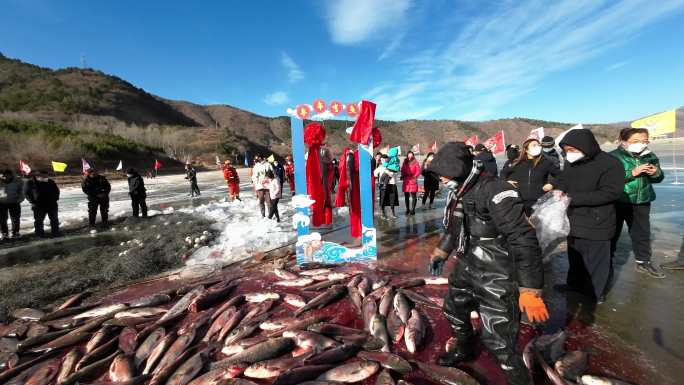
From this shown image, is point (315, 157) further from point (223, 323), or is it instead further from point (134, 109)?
point (134, 109)

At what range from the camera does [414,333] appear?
10.8 ft

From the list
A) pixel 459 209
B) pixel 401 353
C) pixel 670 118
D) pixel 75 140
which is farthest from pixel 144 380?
pixel 75 140

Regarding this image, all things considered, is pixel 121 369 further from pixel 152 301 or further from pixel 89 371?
pixel 152 301

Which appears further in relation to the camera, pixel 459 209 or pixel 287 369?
pixel 287 369

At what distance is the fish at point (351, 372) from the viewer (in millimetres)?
2637

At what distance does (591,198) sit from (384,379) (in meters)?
3.16

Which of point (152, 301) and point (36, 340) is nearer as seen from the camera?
point (36, 340)

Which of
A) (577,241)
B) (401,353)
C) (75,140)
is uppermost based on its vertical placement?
(75,140)

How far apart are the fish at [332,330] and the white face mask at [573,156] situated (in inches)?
126

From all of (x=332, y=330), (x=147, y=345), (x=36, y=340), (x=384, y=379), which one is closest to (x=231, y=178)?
(x=36, y=340)

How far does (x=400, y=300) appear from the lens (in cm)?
389

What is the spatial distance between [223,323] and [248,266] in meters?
2.34

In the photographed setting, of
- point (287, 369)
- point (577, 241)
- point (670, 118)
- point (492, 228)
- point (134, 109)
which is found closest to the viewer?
point (492, 228)

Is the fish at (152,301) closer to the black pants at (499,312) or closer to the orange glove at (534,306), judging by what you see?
the black pants at (499,312)
